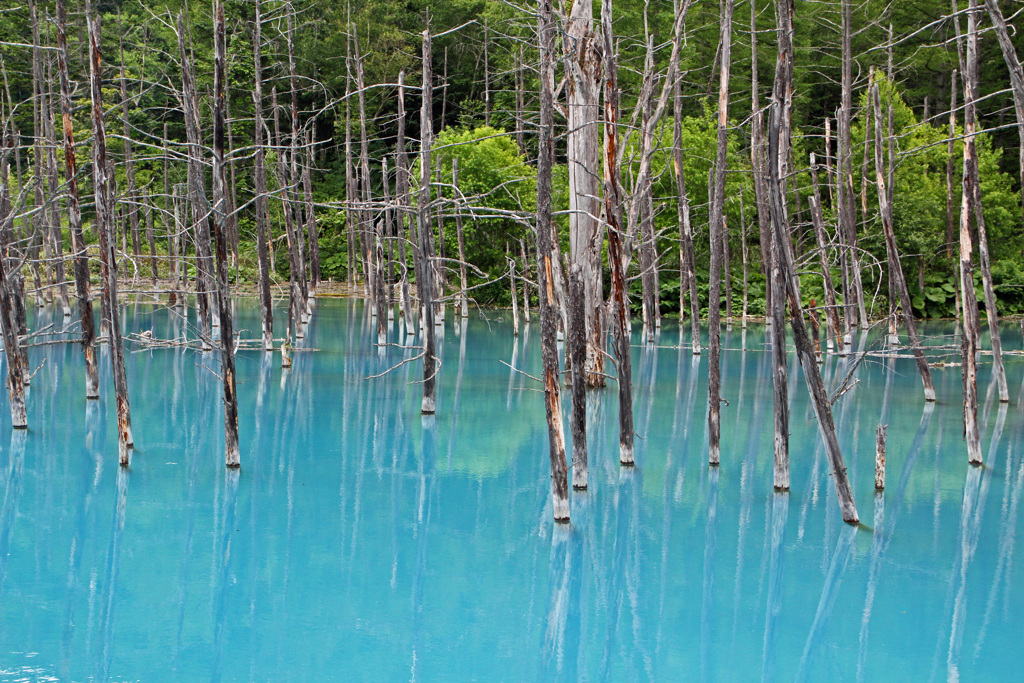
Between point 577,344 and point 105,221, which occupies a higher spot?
point 105,221

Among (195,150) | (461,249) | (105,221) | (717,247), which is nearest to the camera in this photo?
(105,221)

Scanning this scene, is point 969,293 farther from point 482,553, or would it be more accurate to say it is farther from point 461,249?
point 461,249

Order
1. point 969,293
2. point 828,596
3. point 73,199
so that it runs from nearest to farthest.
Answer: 1. point 828,596
2. point 969,293
3. point 73,199

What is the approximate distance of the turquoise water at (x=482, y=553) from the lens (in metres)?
6.46

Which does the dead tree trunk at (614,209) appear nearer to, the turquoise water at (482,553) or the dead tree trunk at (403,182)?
A: the turquoise water at (482,553)

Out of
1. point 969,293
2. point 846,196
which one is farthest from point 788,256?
point 846,196

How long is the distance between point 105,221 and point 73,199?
101 inches

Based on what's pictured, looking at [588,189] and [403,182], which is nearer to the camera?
[588,189]

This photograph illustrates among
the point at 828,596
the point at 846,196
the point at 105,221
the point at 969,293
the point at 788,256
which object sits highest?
the point at 846,196

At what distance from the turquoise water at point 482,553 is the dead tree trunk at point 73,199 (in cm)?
77

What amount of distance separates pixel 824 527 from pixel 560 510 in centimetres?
256

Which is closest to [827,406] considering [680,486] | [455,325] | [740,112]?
[680,486]

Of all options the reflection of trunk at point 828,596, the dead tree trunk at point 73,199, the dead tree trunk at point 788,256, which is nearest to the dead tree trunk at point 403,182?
the dead tree trunk at point 73,199

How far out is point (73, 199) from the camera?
12766mm
